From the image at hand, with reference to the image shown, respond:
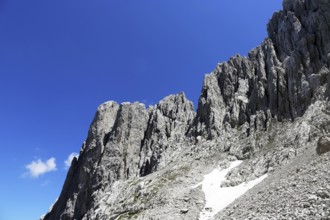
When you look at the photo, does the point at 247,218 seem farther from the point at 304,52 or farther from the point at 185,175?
the point at 304,52

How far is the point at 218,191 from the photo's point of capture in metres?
47.6

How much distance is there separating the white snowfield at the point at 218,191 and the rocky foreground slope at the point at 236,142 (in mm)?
1152

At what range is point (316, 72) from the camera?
61344 mm

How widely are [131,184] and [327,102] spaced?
4137cm

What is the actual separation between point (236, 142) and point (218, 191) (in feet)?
66.9

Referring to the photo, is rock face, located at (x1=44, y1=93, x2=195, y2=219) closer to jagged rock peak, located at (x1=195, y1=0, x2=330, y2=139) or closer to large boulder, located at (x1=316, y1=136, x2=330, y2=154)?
jagged rock peak, located at (x1=195, y1=0, x2=330, y2=139)

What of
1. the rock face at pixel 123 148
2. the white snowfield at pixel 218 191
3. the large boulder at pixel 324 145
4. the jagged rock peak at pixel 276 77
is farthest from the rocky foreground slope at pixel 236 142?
the white snowfield at pixel 218 191

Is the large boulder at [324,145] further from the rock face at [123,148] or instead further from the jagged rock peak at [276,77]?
the rock face at [123,148]

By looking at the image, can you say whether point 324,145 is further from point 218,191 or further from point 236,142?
point 236,142

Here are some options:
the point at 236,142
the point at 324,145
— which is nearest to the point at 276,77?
the point at 236,142

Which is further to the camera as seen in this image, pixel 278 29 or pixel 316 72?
pixel 278 29

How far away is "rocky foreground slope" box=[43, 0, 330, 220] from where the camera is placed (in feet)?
103

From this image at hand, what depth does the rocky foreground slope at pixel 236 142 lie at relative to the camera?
31.4m

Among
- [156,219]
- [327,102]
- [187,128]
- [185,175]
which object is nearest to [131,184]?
[185,175]
